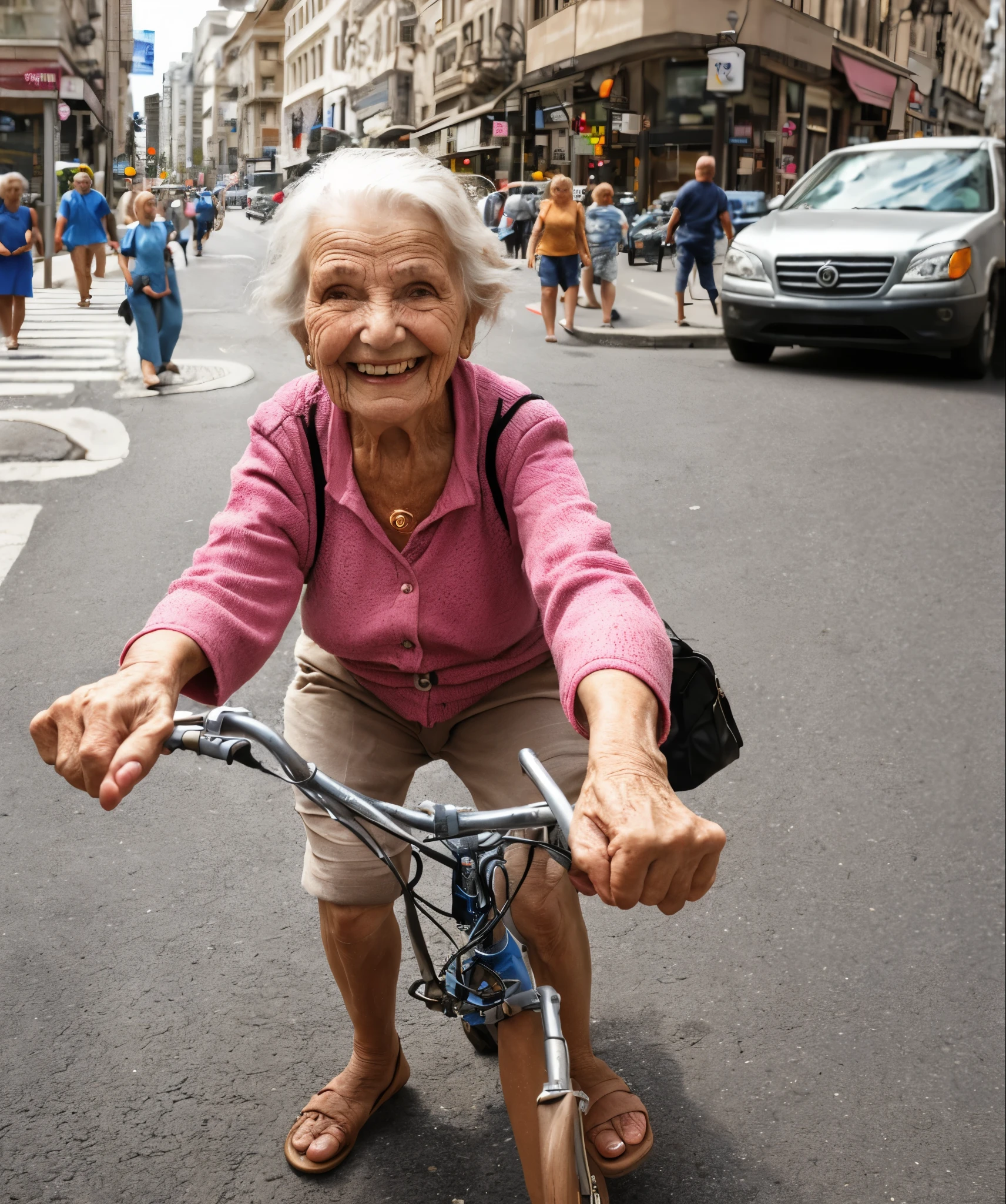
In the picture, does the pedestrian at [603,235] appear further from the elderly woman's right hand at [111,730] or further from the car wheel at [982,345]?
the elderly woman's right hand at [111,730]

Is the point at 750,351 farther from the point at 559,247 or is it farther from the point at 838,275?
the point at 559,247

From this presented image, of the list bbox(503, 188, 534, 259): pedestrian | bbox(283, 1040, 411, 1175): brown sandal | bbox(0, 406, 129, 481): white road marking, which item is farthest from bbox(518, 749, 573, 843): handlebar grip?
bbox(503, 188, 534, 259): pedestrian

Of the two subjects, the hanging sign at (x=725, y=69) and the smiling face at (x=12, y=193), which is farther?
the hanging sign at (x=725, y=69)

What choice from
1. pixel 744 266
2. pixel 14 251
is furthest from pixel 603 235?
pixel 14 251

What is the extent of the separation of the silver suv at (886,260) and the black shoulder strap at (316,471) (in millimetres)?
9072

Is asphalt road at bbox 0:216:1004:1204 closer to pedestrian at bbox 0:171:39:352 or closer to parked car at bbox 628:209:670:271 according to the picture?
pedestrian at bbox 0:171:39:352

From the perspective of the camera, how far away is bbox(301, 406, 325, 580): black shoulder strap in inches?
82.6

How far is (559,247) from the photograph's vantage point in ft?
42.2

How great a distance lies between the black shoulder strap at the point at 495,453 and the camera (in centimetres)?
211

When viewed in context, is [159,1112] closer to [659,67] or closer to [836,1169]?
[836,1169]

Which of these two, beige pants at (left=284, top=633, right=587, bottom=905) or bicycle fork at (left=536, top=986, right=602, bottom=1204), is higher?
beige pants at (left=284, top=633, right=587, bottom=905)

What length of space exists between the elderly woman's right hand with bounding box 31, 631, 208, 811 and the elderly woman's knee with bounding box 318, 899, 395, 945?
68cm

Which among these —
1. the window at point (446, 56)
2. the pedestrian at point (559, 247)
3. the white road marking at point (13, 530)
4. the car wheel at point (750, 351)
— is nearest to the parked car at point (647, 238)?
the pedestrian at point (559, 247)

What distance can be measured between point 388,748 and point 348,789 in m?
0.70
